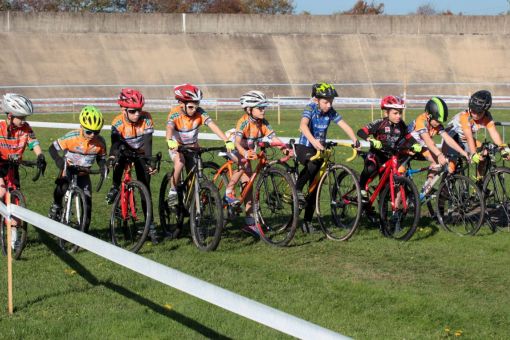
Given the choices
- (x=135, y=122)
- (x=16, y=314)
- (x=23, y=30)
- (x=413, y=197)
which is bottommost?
(x=16, y=314)

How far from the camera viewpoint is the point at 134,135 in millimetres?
10727

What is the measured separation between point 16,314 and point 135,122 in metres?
3.55

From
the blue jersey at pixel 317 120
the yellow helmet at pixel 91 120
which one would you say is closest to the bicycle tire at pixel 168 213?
the yellow helmet at pixel 91 120

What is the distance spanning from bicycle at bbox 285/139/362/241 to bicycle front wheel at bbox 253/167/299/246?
266mm

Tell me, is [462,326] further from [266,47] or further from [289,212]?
[266,47]

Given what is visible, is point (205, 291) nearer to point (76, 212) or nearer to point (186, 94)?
point (76, 212)

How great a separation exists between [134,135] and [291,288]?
3.30 m

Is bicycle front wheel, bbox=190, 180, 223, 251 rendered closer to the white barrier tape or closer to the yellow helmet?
the yellow helmet

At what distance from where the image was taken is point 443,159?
1092 cm

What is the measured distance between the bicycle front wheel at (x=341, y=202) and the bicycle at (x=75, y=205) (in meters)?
2.76

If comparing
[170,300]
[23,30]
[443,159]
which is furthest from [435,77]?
[170,300]

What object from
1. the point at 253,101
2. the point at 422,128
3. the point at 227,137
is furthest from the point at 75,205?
the point at 422,128

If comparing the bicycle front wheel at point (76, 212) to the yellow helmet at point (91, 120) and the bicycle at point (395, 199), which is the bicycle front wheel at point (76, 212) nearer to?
the yellow helmet at point (91, 120)

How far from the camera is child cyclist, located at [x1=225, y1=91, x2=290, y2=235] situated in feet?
35.0
